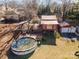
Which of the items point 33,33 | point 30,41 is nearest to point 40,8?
point 33,33

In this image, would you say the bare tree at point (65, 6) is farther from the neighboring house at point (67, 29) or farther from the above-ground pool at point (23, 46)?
the above-ground pool at point (23, 46)

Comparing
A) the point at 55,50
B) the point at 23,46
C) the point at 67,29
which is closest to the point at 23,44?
the point at 23,46

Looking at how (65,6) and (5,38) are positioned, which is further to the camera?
(65,6)

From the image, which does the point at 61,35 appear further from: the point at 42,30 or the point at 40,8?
the point at 40,8

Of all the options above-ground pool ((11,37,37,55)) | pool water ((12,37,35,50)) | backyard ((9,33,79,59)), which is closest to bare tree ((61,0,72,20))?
backyard ((9,33,79,59))

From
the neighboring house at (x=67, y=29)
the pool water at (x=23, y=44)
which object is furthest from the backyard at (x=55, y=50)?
the neighboring house at (x=67, y=29)

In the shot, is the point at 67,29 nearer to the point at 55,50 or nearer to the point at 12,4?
the point at 55,50

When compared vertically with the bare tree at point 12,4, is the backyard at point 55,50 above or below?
below

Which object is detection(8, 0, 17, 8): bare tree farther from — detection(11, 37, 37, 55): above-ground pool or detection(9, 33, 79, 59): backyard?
detection(11, 37, 37, 55): above-ground pool
